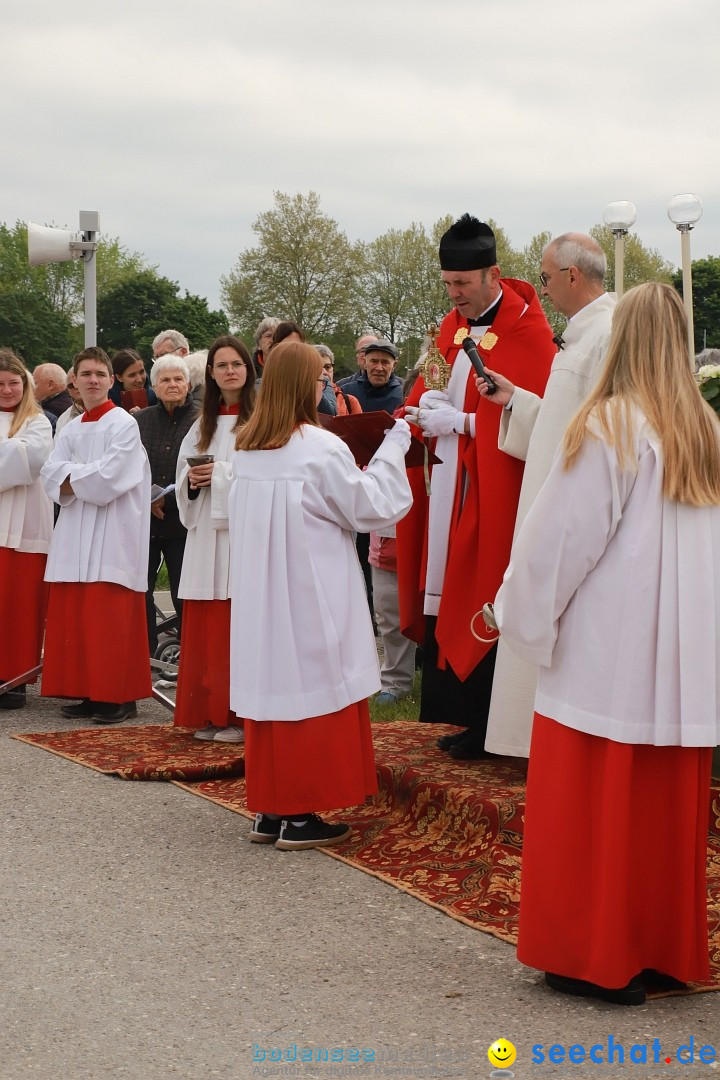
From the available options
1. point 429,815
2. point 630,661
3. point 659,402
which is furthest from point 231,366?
point 630,661

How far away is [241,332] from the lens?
170 ft

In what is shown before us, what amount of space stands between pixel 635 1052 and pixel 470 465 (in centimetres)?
329

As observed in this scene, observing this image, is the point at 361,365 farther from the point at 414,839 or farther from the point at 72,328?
the point at 72,328

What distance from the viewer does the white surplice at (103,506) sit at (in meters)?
8.30

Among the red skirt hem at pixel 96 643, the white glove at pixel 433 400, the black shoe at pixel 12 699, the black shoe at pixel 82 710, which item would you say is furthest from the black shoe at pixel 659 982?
the black shoe at pixel 12 699

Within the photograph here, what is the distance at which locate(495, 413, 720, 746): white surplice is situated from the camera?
3.90 meters

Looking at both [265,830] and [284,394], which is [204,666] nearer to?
[265,830]

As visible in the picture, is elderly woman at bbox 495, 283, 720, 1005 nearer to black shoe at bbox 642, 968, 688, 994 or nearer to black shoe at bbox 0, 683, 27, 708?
black shoe at bbox 642, 968, 688, 994

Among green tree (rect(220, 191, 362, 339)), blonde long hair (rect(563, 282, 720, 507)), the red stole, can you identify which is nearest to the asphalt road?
blonde long hair (rect(563, 282, 720, 507))

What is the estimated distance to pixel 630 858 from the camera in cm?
393

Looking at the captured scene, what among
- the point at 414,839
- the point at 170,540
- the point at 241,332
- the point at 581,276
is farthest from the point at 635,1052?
the point at 241,332

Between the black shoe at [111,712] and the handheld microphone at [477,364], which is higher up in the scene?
the handheld microphone at [477,364]

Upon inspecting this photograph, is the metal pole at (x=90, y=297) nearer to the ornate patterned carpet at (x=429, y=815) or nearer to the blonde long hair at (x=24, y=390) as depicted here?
the blonde long hair at (x=24, y=390)

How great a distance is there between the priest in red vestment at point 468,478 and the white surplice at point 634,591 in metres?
2.22
